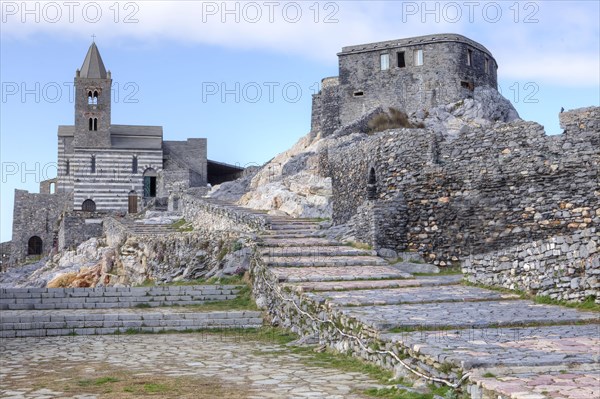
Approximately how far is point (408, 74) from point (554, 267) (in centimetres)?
2559

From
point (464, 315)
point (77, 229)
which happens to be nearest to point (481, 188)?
point (464, 315)

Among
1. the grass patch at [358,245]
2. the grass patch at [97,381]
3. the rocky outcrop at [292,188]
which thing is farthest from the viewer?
the rocky outcrop at [292,188]

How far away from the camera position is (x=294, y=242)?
1788 centimetres

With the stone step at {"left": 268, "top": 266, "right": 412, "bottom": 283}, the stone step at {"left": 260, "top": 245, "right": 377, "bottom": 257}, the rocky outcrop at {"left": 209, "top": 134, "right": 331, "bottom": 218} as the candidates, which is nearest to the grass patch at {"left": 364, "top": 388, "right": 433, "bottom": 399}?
the stone step at {"left": 268, "top": 266, "right": 412, "bottom": 283}

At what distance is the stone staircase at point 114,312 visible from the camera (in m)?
13.2

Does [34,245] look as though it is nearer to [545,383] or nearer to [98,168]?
[98,168]

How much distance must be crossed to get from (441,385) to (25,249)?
54350 mm

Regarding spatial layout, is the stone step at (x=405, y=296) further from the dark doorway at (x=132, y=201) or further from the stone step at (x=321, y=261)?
the dark doorway at (x=132, y=201)

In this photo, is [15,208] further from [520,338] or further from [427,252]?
[520,338]

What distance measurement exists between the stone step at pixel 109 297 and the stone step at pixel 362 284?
336 cm

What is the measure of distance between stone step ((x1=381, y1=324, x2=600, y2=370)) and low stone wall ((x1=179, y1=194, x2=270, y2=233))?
41.3ft

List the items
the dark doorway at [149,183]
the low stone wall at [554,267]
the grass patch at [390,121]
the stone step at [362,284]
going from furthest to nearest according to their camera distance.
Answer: the dark doorway at [149,183], the grass patch at [390,121], the stone step at [362,284], the low stone wall at [554,267]

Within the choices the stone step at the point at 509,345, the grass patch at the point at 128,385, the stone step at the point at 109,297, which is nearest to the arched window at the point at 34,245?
the stone step at the point at 109,297

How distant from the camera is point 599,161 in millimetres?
14586
